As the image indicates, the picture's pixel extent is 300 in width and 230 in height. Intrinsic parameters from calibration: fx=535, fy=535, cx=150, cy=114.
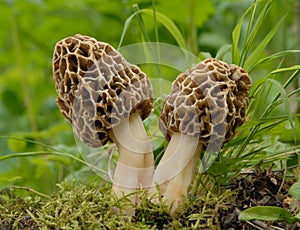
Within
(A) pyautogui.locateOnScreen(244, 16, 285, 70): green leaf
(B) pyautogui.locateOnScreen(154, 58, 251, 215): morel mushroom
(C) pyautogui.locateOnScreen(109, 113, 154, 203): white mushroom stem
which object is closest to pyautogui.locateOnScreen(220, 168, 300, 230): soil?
(B) pyautogui.locateOnScreen(154, 58, 251, 215): morel mushroom

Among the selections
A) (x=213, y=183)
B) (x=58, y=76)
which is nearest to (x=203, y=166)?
(x=213, y=183)

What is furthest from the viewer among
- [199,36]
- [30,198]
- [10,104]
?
[10,104]

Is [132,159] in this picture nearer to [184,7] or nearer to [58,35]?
[184,7]

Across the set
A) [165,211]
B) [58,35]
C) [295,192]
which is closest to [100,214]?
[165,211]

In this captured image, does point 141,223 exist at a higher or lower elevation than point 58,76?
lower

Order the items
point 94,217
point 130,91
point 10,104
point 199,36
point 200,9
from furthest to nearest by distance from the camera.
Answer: point 10,104, point 199,36, point 200,9, point 130,91, point 94,217

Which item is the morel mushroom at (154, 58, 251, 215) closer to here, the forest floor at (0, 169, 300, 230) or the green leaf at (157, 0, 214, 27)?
the forest floor at (0, 169, 300, 230)

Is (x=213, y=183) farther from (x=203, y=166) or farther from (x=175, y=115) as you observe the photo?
(x=175, y=115)
